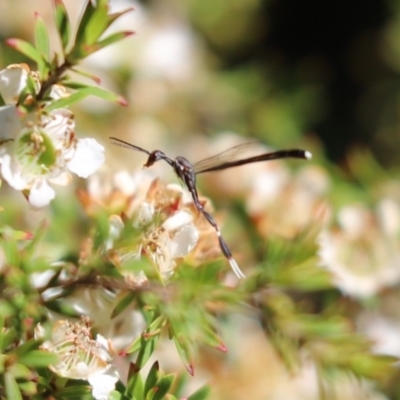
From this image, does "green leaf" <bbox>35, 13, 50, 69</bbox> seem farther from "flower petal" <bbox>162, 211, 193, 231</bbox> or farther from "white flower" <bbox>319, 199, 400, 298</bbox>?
"white flower" <bbox>319, 199, 400, 298</bbox>

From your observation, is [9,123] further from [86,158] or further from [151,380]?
[151,380]

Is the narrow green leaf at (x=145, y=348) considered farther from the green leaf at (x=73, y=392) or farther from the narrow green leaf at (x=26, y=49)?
the narrow green leaf at (x=26, y=49)

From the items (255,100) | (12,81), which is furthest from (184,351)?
(255,100)

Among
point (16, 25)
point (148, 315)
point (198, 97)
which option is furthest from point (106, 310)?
point (198, 97)

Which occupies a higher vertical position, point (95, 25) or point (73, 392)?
point (95, 25)

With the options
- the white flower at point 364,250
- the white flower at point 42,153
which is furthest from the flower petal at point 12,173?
the white flower at point 364,250

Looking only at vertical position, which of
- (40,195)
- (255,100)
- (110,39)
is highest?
(110,39)
